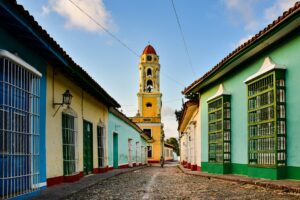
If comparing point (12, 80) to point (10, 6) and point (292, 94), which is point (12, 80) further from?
point (292, 94)

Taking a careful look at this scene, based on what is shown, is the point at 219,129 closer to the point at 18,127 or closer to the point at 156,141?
the point at 18,127

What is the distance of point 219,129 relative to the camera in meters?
15.0

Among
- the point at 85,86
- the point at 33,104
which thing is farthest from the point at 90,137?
the point at 33,104

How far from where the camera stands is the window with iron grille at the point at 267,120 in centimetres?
973

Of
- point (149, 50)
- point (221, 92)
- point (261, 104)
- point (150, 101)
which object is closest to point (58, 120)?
point (261, 104)

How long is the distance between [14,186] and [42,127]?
2.70 metres

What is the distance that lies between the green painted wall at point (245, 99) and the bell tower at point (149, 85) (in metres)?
34.5

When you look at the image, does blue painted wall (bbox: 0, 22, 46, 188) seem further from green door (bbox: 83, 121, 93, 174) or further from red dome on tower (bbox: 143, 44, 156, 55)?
red dome on tower (bbox: 143, 44, 156, 55)

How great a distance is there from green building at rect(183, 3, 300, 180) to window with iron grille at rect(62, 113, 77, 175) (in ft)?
15.7

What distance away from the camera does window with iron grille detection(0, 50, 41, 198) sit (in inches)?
271

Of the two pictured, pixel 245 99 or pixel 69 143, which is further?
pixel 69 143

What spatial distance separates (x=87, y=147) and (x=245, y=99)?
6.40 m

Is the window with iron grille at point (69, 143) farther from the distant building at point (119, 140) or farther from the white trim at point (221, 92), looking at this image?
the distant building at point (119, 140)

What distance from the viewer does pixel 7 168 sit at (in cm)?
690
